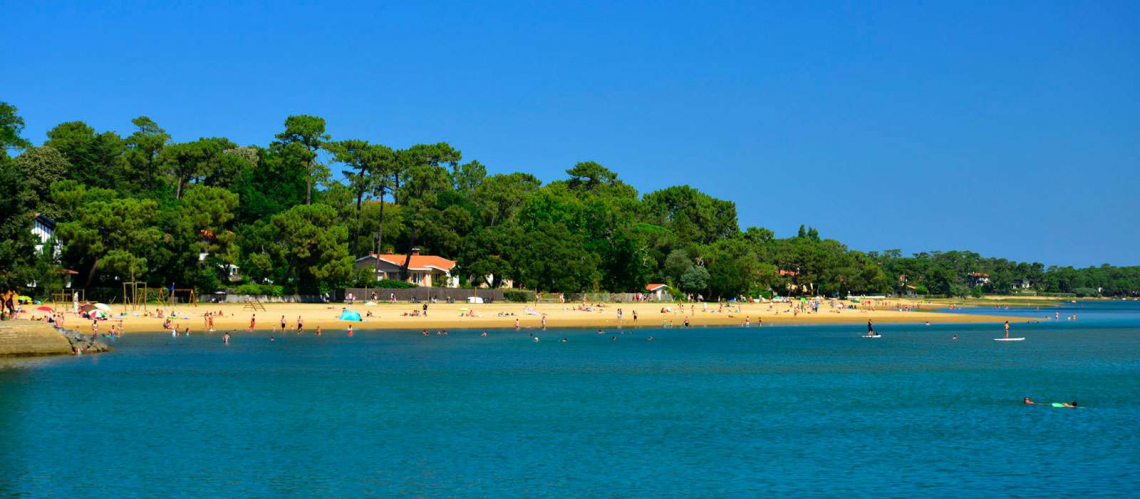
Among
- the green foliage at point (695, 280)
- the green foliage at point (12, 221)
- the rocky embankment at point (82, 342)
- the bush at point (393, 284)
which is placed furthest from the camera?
the green foliage at point (695, 280)

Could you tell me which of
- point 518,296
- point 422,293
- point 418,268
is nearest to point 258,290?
point 422,293

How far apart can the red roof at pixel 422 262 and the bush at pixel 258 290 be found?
1364 inches

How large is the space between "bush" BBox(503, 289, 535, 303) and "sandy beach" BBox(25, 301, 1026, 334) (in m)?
3.07

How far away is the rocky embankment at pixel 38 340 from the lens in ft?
211

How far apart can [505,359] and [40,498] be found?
43858 mm

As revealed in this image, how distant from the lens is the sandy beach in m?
92.6

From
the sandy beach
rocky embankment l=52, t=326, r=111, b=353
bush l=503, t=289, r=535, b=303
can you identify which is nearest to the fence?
bush l=503, t=289, r=535, b=303

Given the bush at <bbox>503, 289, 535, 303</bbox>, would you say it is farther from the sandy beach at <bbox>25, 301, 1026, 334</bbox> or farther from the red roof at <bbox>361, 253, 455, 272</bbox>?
the red roof at <bbox>361, 253, 455, 272</bbox>

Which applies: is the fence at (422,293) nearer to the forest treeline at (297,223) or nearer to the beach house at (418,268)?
the forest treeline at (297,223)

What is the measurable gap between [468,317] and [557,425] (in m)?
69.9

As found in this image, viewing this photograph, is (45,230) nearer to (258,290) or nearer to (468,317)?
(258,290)

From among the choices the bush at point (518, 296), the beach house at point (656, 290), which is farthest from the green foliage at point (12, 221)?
the beach house at point (656, 290)

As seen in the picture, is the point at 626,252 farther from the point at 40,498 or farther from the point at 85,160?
the point at 40,498

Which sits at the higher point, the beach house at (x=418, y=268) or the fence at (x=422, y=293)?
the beach house at (x=418, y=268)
